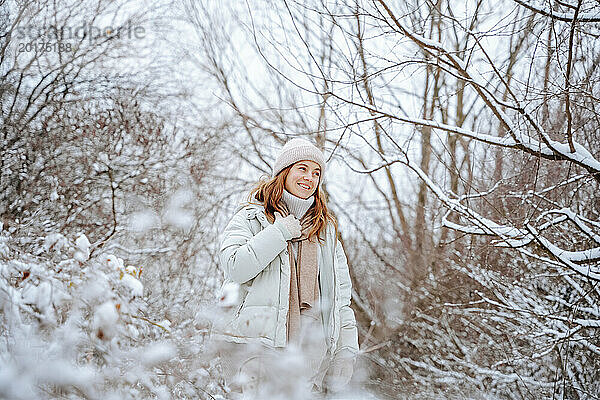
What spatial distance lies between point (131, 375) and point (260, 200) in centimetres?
129

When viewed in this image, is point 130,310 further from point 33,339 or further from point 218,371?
point 218,371

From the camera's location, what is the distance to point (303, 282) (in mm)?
1936

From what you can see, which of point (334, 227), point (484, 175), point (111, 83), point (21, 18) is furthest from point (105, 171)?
point (334, 227)

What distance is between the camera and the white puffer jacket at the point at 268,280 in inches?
70.3

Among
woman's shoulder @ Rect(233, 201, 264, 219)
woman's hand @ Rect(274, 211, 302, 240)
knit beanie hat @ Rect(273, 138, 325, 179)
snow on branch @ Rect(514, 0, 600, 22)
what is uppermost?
snow on branch @ Rect(514, 0, 600, 22)

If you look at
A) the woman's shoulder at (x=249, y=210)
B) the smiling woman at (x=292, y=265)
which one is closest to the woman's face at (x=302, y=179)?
the smiling woman at (x=292, y=265)

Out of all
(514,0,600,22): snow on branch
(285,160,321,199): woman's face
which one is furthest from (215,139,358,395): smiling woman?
(514,0,600,22): snow on branch

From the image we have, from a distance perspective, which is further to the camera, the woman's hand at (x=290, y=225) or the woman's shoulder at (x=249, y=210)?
the woman's shoulder at (x=249, y=210)

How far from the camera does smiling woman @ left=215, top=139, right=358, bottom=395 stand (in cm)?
183

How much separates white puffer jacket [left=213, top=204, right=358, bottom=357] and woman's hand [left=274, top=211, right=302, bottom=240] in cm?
2

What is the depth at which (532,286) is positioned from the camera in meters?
3.79

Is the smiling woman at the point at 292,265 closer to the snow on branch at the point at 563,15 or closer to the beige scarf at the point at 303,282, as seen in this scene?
the beige scarf at the point at 303,282

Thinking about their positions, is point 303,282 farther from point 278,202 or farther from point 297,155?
point 297,155

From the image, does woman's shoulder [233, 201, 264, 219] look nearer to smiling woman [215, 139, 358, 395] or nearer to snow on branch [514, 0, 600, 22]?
smiling woman [215, 139, 358, 395]
